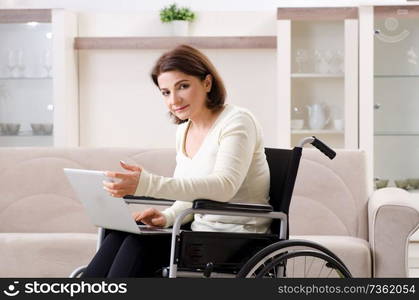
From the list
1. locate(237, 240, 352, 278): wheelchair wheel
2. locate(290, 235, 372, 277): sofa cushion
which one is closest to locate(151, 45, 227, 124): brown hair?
locate(237, 240, 352, 278): wheelchair wheel

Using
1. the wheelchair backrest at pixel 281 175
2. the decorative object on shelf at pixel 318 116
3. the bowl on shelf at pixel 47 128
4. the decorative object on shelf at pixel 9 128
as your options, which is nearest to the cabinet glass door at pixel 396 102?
the decorative object on shelf at pixel 318 116

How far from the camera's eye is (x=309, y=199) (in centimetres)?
388

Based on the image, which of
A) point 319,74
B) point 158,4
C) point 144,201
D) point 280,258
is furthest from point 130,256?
point 158,4

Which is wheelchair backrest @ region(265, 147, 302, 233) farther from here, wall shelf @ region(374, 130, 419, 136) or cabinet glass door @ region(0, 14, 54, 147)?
cabinet glass door @ region(0, 14, 54, 147)

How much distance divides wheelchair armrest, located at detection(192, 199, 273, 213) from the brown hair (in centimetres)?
37

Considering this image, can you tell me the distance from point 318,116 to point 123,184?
3.27 metres

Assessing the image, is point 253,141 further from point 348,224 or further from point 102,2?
point 102,2

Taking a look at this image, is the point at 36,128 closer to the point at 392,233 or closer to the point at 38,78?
the point at 38,78

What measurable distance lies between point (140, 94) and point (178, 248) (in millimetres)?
3380

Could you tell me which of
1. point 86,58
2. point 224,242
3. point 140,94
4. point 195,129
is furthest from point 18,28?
point 224,242

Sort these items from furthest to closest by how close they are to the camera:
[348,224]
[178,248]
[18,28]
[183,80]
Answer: [18,28] < [348,224] < [183,80] < [178,248]

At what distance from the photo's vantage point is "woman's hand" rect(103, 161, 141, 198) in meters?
2.33

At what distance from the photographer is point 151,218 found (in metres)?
2.75

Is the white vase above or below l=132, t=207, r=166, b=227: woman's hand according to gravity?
above
